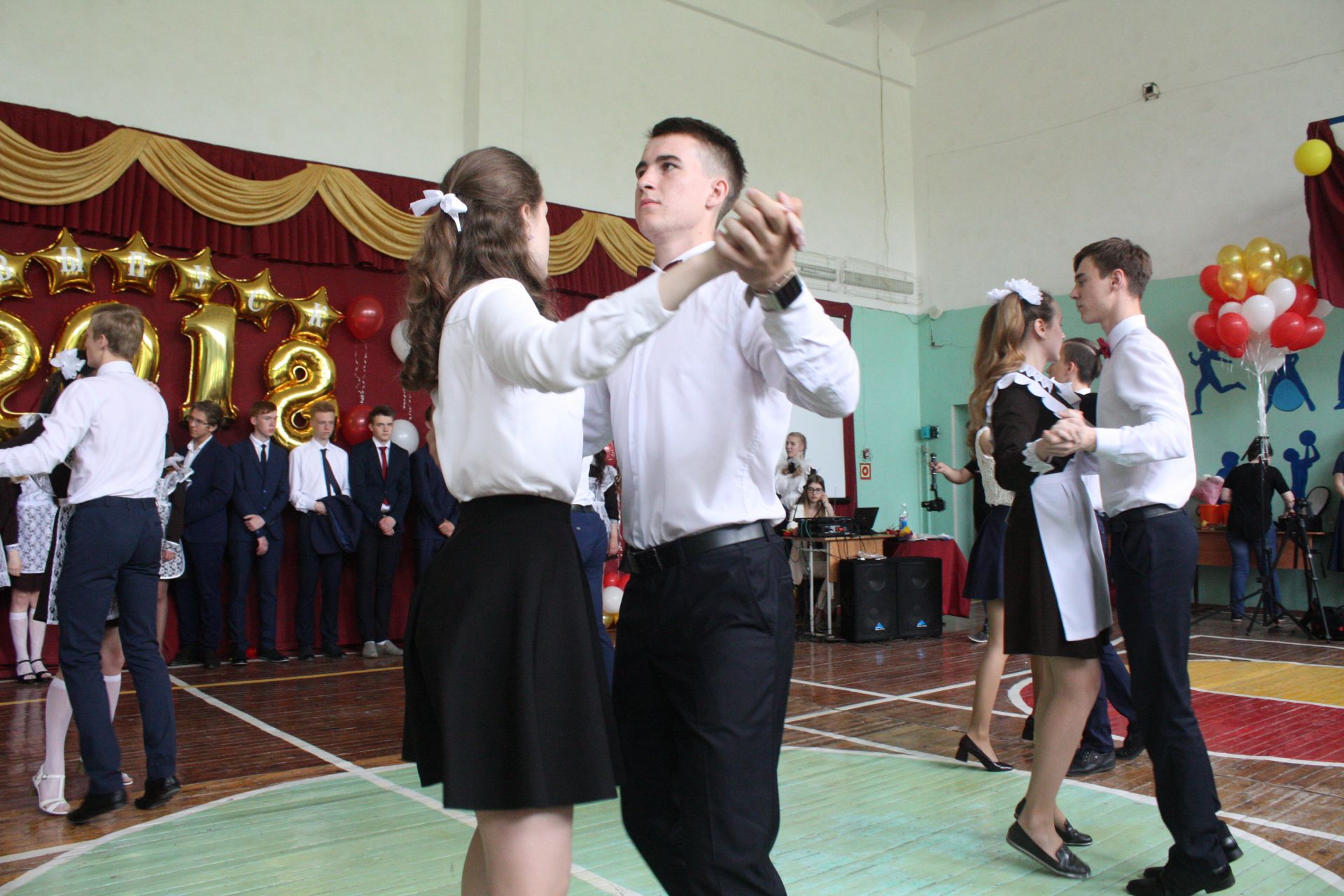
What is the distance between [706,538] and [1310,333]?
29.7ft

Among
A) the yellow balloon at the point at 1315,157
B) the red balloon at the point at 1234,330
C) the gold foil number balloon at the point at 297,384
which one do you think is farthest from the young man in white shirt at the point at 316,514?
the yellow balloon at the point at 1315,157

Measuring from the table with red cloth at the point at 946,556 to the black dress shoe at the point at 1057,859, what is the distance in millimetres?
5987

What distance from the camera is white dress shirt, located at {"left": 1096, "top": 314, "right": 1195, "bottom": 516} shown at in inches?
97.1

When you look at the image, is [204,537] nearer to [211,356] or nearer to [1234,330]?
[211,356]

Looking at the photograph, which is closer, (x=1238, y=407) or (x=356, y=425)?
(x=356, y=425)

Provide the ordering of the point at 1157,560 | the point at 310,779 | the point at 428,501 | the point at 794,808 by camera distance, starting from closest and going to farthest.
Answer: the point at 1157,560 < the point at 794,808 < the point at 310,779 < the point at 428,501

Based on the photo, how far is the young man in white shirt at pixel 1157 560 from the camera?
2.39 m

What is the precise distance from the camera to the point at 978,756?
386 centimetres

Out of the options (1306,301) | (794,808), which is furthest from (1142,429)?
(1306,301)

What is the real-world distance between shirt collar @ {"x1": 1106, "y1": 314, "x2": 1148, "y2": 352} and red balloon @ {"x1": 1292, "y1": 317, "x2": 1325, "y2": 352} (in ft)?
24.0

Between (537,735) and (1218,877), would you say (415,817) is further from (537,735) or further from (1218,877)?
(1218,877)

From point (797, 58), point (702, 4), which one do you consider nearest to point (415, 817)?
point (702, 4)

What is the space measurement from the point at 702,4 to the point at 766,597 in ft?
34.1

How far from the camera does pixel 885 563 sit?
26.3ft
